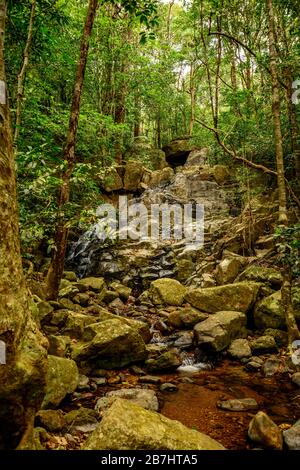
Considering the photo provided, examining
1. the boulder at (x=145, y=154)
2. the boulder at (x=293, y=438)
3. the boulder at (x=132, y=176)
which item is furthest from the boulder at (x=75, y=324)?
the boulder at (x=145, y=154)

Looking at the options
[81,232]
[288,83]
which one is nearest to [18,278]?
[288,83]

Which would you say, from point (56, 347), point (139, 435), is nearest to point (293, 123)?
point (56, 347)

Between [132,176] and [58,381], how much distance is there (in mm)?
16229

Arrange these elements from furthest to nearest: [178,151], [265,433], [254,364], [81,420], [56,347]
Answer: [178,151], [254,364], [56,347], [81,420], [265,433]

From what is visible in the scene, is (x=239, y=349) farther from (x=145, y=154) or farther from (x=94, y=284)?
(x=145, y=154)

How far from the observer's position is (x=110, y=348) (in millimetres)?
6047

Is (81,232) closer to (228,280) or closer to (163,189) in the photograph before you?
(163,189)

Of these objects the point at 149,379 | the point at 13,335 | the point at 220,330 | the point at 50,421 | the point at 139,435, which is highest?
the point at 13,335

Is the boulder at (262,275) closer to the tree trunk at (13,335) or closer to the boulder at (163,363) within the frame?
the boulder at (163,363)

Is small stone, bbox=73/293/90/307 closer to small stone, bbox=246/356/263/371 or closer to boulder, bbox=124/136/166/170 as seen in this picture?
small stone, bbox=246/356/263/371

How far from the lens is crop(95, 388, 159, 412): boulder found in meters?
4.82

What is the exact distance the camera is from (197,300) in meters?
9.04

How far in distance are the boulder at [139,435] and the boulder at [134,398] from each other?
5.73 ft

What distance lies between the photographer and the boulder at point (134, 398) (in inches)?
190
